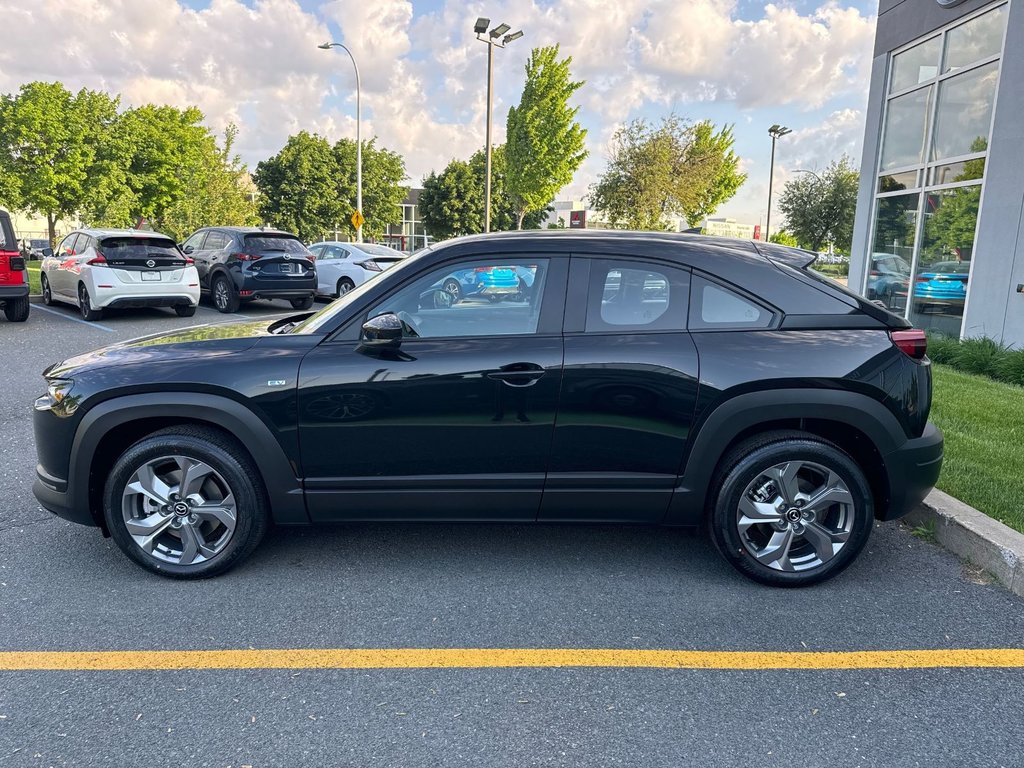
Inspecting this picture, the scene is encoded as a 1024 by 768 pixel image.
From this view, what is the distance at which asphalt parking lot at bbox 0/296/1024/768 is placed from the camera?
2.46 m

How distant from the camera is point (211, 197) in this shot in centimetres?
3844

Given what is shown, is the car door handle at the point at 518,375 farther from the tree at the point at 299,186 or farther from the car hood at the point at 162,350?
the tree at the point at 299,186

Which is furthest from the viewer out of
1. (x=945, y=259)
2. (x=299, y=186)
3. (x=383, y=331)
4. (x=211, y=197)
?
(x=299, y=186)

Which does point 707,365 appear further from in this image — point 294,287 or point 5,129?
point 5,129

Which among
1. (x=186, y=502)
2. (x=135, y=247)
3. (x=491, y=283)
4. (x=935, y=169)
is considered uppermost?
(x=935, y=169)

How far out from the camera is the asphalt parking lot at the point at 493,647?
2.46 metres

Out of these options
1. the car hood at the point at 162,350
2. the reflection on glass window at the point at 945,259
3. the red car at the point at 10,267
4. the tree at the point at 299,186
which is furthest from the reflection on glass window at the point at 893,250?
the tree at the point at 299,186

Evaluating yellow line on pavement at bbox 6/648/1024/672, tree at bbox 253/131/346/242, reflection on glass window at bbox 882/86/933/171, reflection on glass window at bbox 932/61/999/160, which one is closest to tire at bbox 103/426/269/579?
yellow line on pavement at bbox 6/648/1024/672

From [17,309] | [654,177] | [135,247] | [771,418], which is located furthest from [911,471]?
[654,177]

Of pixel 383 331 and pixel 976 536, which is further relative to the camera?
pixel 976 536

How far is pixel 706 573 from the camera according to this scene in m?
3.72

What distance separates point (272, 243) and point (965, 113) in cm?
1237

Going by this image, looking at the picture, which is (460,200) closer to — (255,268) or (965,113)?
(255,268)

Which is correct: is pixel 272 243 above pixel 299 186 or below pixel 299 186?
below
